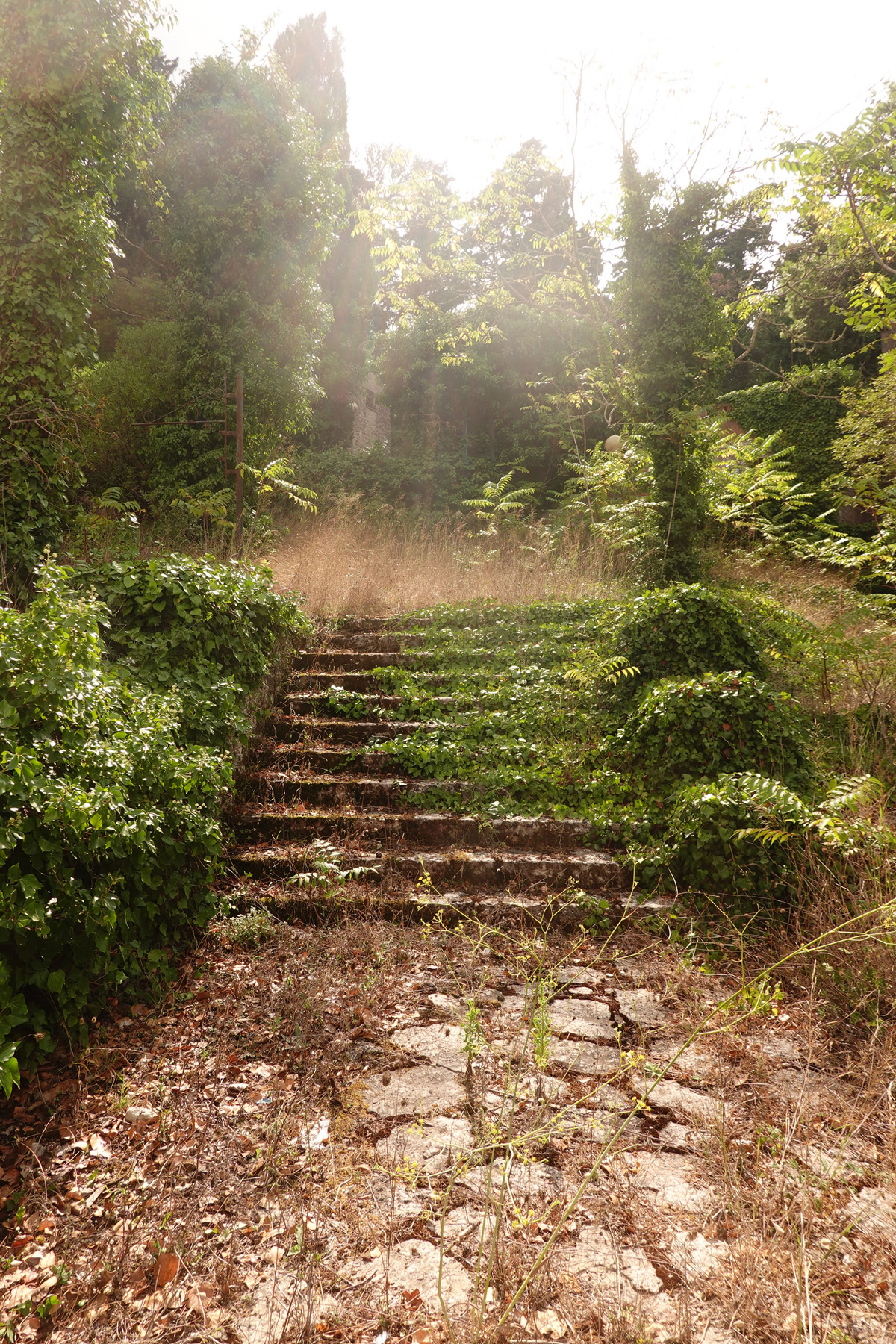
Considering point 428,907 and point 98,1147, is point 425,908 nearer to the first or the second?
point 428,907

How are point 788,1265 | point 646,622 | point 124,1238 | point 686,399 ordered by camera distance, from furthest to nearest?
point 686,399
point 646,622
point 124,1238
point 788,1265

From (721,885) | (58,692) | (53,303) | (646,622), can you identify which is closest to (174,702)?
(58,692)

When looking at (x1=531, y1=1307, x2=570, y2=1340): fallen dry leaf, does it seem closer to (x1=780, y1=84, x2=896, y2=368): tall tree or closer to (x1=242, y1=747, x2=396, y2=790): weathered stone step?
(x1=242, y1=747, x2=396, y2=790): weathered stone step

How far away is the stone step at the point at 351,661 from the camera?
652 centimetres

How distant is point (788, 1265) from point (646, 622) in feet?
14.8

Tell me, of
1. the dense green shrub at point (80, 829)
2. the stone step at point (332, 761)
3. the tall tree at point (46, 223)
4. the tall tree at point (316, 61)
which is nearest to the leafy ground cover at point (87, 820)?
the dense green shrub at point (80, 829)

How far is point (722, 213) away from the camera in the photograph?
8062mm

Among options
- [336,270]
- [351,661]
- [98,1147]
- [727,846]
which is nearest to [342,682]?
[351,661]

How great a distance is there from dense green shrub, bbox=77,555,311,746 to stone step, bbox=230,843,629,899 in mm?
929

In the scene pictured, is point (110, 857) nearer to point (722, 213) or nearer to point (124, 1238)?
point (124, 1238)

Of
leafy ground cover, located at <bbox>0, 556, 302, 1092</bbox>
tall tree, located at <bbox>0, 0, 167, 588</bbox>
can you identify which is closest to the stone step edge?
leafy ground cover, located at <bbox>0, 556, 302, 1092</bbox>

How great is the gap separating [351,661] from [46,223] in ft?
17.2

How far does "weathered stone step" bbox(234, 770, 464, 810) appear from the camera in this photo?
482 centimetres

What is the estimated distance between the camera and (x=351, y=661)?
6.60 metres
